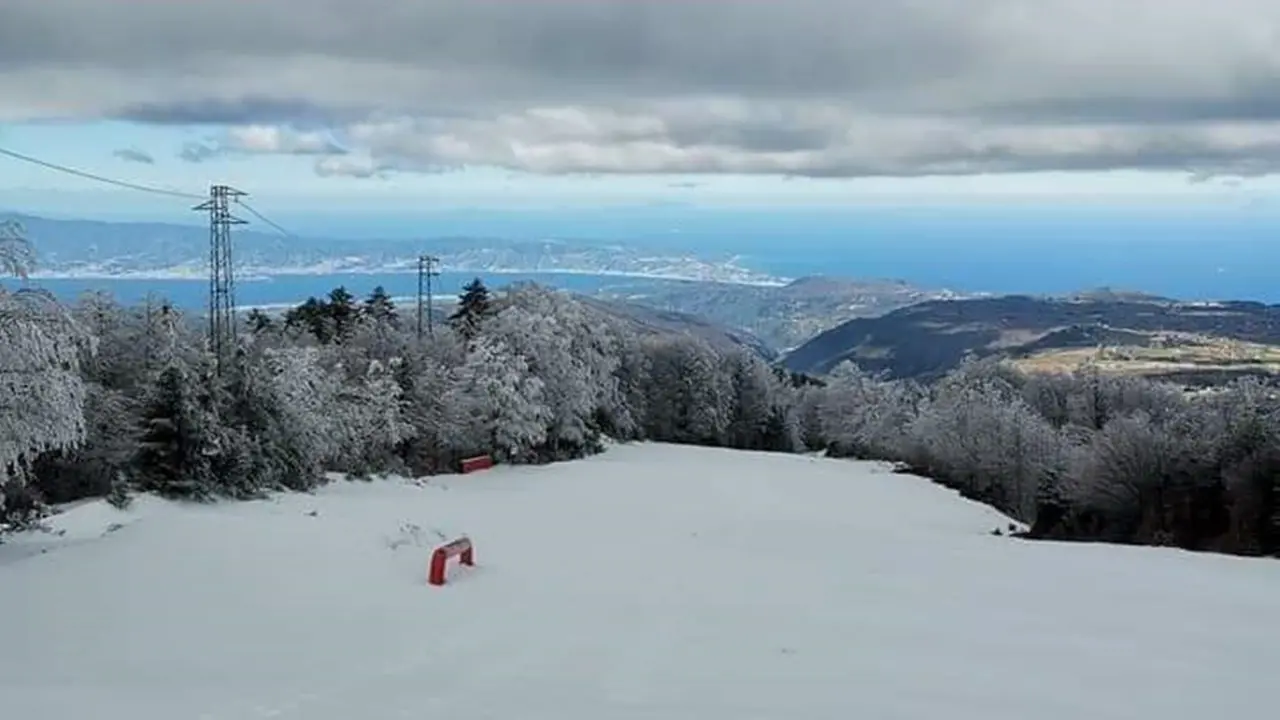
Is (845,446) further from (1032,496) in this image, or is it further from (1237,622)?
(1237,622)

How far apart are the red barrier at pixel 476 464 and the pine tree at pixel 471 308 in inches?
566

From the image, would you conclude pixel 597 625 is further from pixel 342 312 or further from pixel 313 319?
pixel 342 312

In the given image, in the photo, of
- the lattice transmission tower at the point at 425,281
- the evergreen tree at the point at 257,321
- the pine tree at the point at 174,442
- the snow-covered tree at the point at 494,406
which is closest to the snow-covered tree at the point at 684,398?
the lattice transmission tower at the point at 425,281

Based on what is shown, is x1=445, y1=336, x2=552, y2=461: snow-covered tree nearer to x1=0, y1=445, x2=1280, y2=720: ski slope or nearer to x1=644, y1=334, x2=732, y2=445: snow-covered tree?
x1=0, y1=445, x2=1280, y2=720: ski slope

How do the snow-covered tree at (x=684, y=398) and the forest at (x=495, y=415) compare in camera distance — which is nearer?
the forest at (x=495, y=415)

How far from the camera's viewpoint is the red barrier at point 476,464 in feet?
141

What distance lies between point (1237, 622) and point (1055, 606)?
203 cm

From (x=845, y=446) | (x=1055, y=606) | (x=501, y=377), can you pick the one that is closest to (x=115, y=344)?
(x=501, y=377)

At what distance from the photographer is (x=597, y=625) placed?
42.0 feet

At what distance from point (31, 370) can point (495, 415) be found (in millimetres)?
32519

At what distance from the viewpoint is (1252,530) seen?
23469 mm

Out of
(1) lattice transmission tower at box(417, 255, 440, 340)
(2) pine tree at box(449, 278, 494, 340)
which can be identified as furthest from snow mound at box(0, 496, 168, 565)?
(1) lattice transmission tower at box(417, 255, 440, 340)

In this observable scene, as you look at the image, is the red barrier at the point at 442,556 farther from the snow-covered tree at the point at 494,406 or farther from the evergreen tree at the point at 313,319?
the evergreen tree at the point at 313,319

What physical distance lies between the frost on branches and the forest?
1.0 inches
